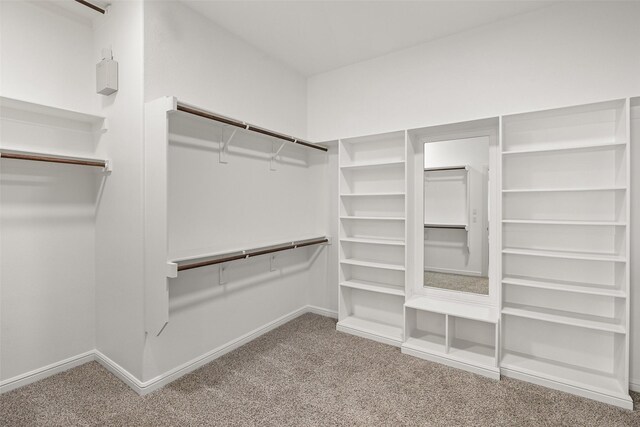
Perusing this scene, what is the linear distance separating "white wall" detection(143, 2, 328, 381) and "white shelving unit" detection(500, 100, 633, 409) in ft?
6.32

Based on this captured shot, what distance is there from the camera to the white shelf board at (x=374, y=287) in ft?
9.90

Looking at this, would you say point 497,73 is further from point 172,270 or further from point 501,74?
point 172,270

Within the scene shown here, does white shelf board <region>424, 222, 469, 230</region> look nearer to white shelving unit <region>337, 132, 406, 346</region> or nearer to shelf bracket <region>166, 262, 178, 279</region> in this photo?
white shelving unit <region>337, 132, 406, 346</region>

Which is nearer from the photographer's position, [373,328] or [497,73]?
[497,73]

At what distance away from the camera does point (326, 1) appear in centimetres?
238

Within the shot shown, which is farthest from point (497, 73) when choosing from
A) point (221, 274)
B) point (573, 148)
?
point (221, 274)

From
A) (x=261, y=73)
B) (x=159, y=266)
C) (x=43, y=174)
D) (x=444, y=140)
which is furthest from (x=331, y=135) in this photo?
(x=43, y=174)

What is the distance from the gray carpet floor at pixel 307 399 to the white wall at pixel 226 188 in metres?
0.28

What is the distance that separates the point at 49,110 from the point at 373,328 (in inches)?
124

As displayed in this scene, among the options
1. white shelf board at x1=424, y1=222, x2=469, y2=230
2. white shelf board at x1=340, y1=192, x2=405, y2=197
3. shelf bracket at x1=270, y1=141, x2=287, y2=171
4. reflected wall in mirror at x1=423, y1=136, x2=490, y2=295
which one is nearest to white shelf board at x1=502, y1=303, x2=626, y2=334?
reflected wall in mirror at x1=423, y1=136, x2=490, y2=295

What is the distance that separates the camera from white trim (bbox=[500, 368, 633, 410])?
2012 mm

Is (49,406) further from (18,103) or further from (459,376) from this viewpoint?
(459,376)

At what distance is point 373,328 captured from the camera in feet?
10.3

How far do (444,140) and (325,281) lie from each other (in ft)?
6.46
